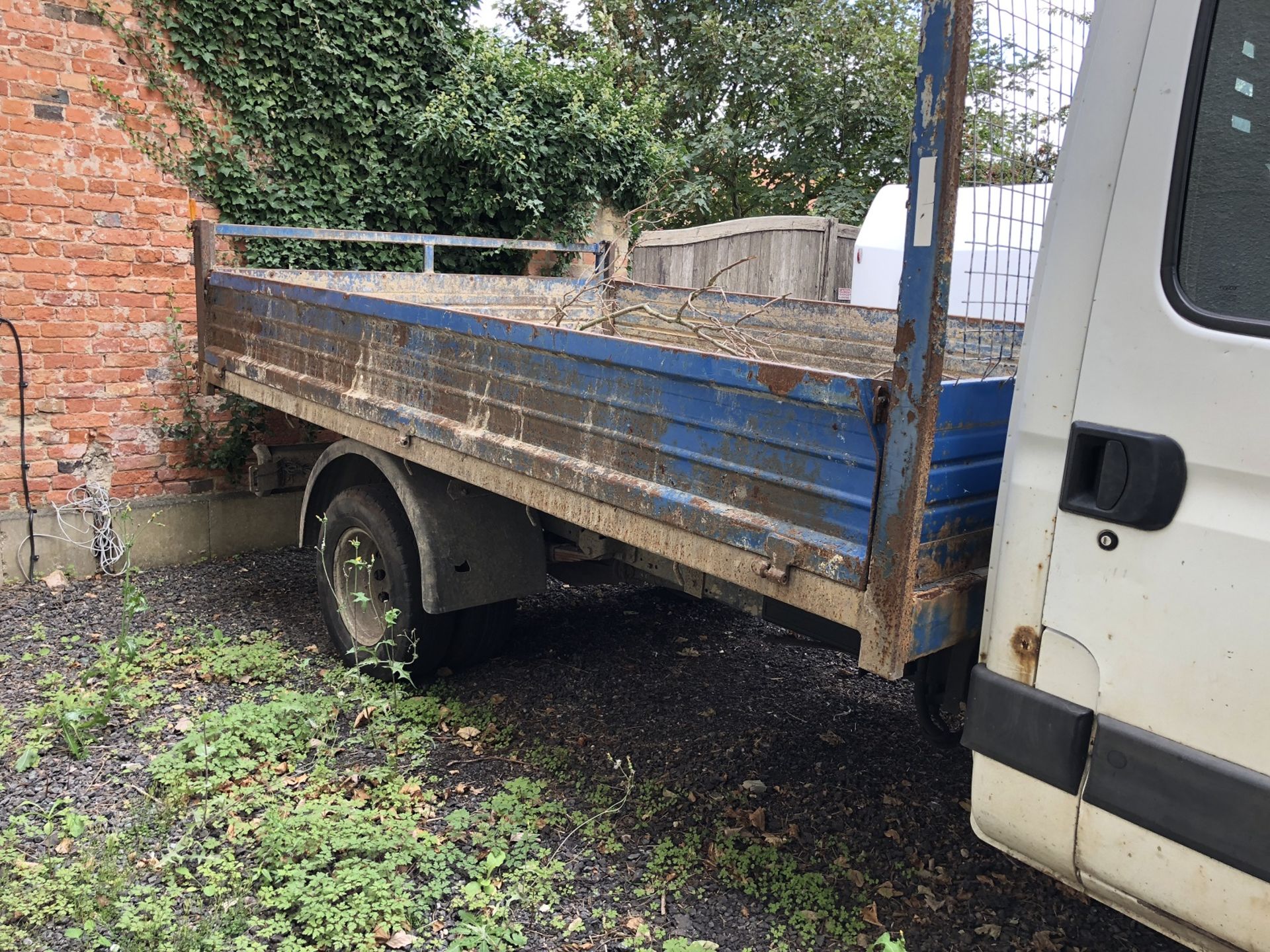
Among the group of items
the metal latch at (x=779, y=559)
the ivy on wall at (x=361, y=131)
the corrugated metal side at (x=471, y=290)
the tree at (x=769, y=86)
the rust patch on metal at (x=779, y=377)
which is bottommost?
Result: the metal latch at (x=779, y=559)

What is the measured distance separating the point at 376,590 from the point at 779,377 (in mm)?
2390

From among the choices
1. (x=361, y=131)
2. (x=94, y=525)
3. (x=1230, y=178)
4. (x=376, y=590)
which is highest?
(x=361, y=131)

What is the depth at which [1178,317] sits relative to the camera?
68.8 inches

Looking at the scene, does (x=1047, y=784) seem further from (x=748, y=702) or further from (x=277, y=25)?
(x=277, y=25)

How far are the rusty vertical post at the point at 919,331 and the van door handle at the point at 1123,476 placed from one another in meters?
0.28

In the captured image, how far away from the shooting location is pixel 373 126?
247 inches

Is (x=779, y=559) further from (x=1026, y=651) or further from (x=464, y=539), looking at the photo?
(x=464, y=539)

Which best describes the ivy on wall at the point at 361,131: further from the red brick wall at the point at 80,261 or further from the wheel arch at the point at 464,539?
the wheel arch at the point at 464,539

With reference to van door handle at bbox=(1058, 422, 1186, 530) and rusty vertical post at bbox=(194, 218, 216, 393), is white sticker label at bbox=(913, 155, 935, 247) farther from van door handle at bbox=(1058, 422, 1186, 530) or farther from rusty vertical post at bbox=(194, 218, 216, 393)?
rusty vertical post at bbox=(194, 218, 216, 393)

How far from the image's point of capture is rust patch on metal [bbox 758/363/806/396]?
87.3 inches

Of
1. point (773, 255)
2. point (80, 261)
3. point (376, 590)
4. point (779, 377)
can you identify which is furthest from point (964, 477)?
point (773, 255)

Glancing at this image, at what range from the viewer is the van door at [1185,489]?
1675mm

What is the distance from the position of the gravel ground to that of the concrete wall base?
217 mm

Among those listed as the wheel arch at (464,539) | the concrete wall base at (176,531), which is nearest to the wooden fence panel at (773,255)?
the concrete wall base at (176,531)
